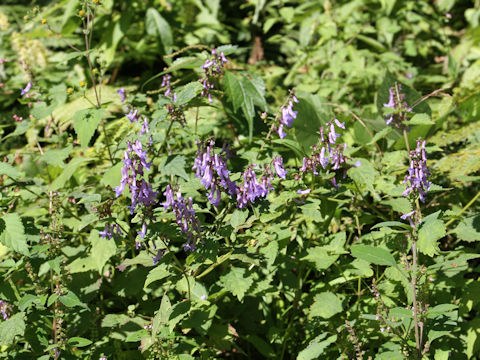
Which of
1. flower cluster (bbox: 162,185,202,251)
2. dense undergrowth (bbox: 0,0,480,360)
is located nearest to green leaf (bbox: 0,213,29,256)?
dense undergrowth (bbox: 0,0,480,360)

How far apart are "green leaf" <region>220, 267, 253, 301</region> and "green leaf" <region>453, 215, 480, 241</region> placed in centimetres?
108

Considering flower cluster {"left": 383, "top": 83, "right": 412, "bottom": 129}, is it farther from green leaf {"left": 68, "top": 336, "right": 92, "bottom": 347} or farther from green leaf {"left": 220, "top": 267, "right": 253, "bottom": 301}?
green leaf {"left": 68, "top": 336, "right": 92, "bottom": 347}

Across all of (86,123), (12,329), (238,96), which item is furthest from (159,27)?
(12,329)

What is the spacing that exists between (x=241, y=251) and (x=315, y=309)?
0.53m

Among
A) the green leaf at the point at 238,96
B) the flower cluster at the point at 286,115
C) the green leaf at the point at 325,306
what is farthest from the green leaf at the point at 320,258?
the green leaf at the point at 238,96

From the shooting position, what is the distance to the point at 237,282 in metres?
1.96

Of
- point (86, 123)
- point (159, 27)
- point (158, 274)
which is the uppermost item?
point (159, 27)

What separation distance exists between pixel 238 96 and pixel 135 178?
39.2 inches

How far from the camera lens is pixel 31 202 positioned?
2820 mm

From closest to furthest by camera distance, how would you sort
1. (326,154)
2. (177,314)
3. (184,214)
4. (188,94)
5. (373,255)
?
(373,255), (184,214), (177,314), (188,94), (326,154)

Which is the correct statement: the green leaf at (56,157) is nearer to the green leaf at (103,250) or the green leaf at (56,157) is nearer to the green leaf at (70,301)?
the green leaf at (103,250)

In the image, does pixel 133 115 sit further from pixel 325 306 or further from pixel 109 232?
pixel 325 306

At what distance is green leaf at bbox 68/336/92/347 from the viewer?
6.17ft

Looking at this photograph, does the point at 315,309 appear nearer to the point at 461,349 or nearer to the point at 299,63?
the point at 461,349
